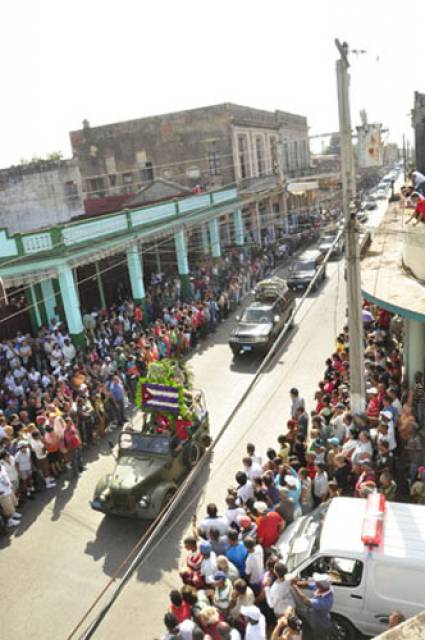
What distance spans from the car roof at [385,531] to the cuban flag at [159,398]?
4054mm

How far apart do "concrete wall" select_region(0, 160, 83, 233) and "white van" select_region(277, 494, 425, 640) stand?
72.0 feet

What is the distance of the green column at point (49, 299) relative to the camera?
19.0 m

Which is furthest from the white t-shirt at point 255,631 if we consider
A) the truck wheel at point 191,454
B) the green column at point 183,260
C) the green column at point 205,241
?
the green column at point 205,241

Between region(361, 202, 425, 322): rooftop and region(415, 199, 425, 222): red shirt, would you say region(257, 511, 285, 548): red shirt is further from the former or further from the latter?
region(415, 199, 425, 222): red shirt

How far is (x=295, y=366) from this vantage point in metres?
16.7

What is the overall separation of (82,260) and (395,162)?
125967 millimetres

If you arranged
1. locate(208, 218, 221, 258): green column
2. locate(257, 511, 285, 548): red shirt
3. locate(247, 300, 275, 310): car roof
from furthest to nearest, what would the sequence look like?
locate(208, 218, 221, 258): green column
locate(247, 300, 275, 310): car roof
locate(257, 511, 285, 548): red shirt

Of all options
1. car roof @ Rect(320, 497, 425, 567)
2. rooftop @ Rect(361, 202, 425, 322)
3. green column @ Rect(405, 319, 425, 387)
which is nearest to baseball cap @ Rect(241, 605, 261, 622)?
car roof @ Rect(320, 497, 425, 567)

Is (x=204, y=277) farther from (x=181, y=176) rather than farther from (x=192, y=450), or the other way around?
(x=192, y=450)

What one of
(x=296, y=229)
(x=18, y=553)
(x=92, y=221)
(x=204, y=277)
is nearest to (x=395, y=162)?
(x=296, y=229)

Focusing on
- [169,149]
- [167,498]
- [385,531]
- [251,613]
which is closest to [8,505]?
[167,498]

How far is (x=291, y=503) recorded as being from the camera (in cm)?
805

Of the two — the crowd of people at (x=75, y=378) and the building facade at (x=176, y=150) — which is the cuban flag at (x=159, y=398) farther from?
the building facade at (x=176, y=150)

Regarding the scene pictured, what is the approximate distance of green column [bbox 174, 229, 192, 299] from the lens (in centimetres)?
2423
